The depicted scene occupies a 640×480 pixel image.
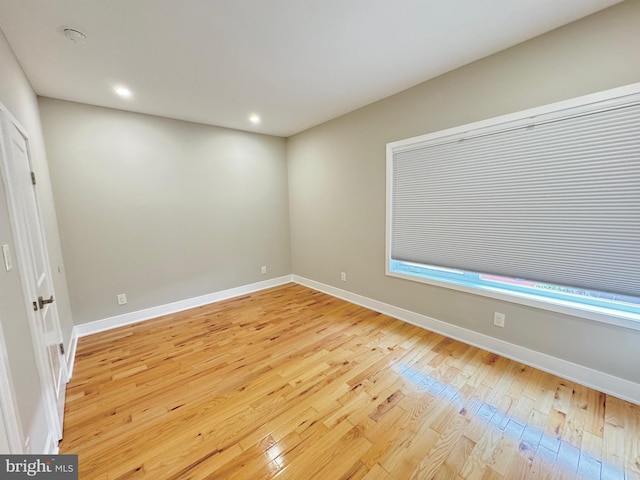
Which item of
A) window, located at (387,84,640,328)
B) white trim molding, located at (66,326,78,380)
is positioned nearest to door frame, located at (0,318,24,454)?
white trim molding, located at (66,326,78,380)

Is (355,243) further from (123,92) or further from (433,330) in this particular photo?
(123,92)

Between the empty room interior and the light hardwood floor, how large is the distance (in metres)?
0.02

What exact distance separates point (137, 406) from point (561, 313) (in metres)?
3.31

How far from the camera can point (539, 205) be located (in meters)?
2.01

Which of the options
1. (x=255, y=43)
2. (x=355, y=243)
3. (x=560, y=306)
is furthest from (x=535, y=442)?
(x=255, y=43)

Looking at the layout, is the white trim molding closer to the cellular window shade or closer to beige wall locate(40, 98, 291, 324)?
beige wall locate(40, 98, 291, 324)

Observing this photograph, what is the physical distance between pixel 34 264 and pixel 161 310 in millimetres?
1978

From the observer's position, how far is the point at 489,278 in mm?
2410

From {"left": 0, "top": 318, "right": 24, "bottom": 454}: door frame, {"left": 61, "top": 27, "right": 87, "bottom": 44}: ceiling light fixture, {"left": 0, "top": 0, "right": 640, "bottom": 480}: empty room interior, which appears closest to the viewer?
{"left": 0, "top": 318, "right": 24, "bottom": 454}: door frame

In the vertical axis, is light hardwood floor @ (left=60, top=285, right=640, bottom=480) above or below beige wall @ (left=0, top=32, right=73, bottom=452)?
below

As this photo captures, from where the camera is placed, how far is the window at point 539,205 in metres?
1.70

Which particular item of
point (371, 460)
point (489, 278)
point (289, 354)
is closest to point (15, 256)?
point (289, 354)

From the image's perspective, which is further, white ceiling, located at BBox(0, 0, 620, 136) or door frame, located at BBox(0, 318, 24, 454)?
white ceiling, located at BBox(0, 0, 620, 136)

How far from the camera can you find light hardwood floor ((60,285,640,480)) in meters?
1.39
